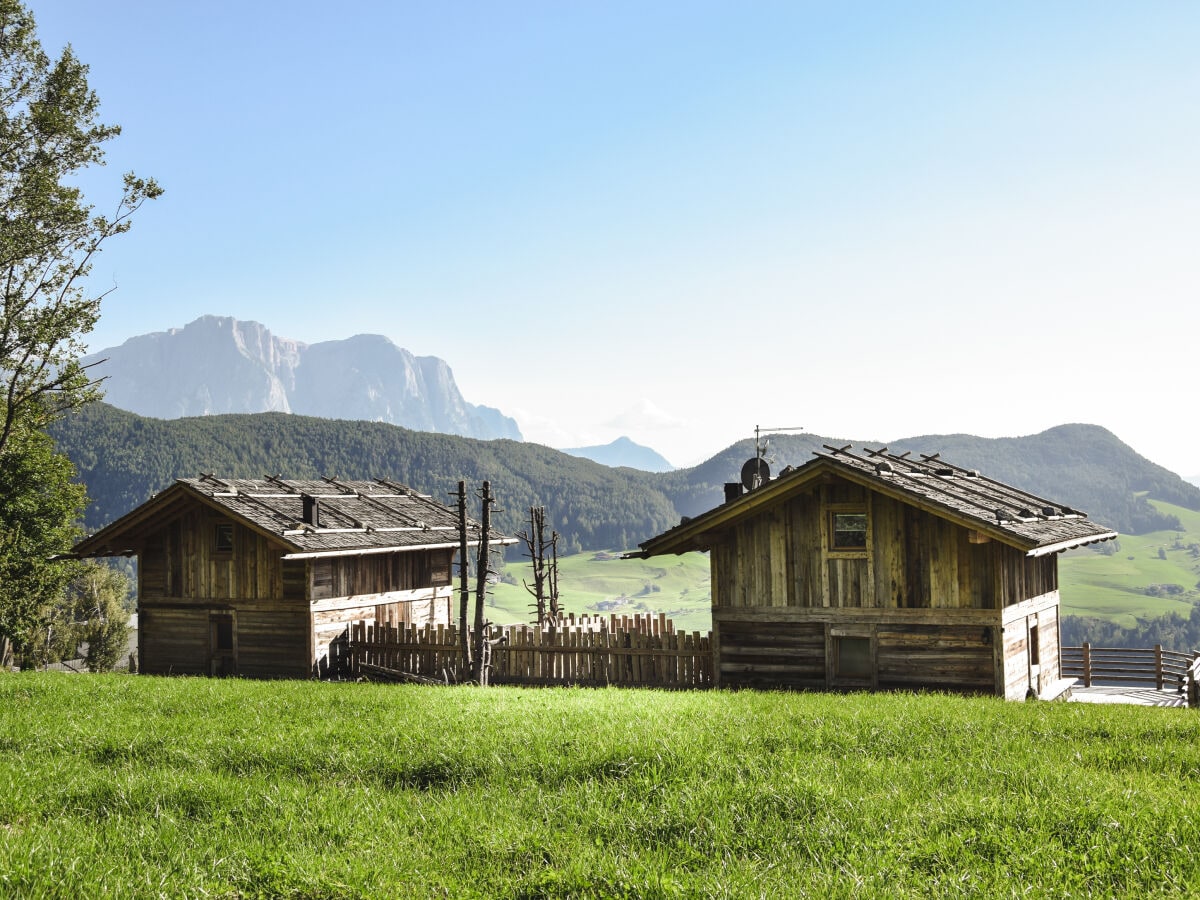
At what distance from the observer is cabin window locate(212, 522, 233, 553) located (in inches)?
1164

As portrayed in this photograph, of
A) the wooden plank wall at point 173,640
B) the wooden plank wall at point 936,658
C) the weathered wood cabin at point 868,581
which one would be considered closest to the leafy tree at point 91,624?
the wooden plank wall at point 173,640

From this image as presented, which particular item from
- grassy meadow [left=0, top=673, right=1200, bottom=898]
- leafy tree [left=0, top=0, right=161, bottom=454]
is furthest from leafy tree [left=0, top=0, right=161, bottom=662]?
grassy meadow [left=0, top=673, right=1200, bottom=898]

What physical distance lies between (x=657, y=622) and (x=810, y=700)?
9455mm

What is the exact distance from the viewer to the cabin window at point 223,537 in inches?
1164

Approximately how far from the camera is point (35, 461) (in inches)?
1471

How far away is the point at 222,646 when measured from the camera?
29.7 m

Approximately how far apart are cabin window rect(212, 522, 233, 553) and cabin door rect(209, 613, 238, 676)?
78.9 inches

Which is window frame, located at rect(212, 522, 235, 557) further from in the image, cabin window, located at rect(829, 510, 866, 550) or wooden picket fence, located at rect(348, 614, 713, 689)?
cabin window, located at rect(829, 510, 866, 550)

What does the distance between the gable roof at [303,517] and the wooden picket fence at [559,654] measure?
9.86ft

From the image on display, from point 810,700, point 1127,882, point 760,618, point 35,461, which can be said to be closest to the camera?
point 1127,882

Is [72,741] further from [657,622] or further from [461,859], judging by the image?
[657,622]

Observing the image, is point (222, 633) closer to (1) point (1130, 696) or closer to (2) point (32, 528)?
(2) point (32, 528)

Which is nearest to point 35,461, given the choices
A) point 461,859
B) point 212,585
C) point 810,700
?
point 212,585

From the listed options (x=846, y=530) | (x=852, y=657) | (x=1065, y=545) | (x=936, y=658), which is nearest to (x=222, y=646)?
(x=852, y=657)
